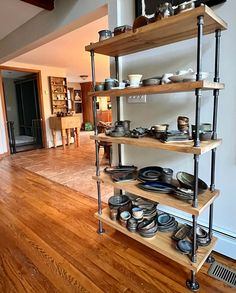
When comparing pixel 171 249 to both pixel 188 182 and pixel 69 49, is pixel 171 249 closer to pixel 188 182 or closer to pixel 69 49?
pixel 188 182

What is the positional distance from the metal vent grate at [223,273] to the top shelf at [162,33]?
1.49m

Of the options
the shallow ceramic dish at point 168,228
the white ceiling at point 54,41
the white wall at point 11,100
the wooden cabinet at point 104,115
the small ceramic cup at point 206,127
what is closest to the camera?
the small ceramic cup at point 206,127

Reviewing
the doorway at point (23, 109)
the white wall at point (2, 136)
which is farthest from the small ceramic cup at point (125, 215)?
the doorway at point (23, 109)

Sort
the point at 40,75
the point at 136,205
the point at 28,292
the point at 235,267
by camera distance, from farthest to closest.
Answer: the point at 40,75
the point at 136,205
the point at 235,267
the point at 28,292

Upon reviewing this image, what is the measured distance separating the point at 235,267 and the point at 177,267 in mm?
375

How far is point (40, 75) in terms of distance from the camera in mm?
5496

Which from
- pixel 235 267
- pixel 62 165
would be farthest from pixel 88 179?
pixel 235 267

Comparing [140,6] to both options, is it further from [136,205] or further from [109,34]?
[136,205]

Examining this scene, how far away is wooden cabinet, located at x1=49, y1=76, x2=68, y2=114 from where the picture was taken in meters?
5.77

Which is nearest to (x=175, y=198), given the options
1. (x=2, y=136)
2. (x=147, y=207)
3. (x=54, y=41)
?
(x=147, y=207)

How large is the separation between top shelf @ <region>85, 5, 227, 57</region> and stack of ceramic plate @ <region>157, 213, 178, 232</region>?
1.25m

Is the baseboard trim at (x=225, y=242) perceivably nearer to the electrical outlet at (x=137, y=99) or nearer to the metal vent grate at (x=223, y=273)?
the metal vent grate at (x=223, y=273)

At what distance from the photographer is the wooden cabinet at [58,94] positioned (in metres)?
5.77

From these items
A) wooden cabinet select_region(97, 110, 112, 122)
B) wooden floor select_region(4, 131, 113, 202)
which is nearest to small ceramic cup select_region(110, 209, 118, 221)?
wooden floor select_region(4, 131, 113, 202)
